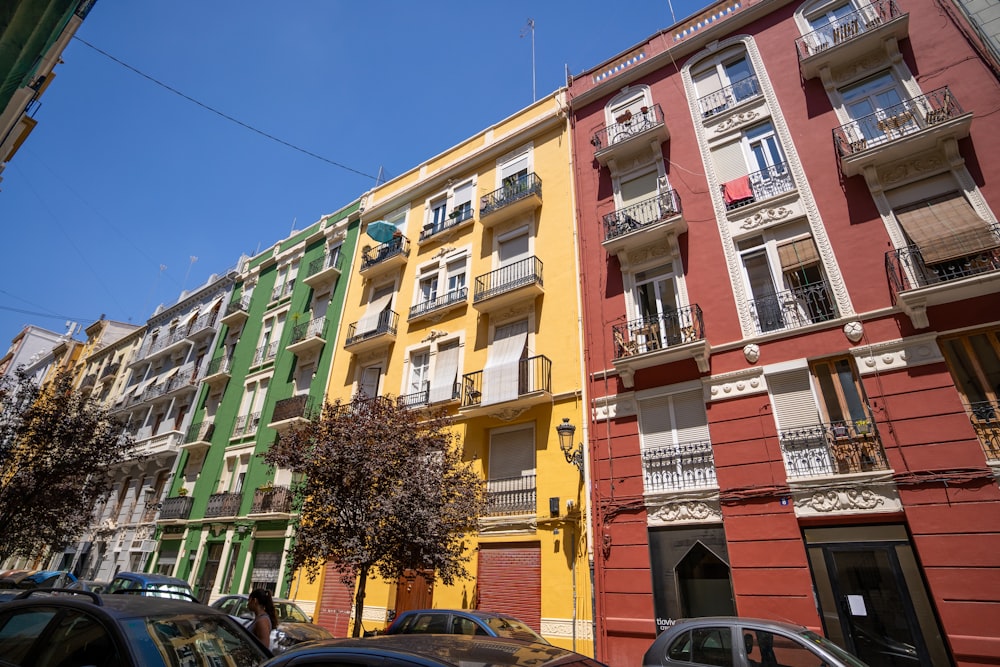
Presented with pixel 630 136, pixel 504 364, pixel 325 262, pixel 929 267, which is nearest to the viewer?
pixel 929 267

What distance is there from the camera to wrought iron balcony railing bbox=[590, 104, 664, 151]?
15.4 m

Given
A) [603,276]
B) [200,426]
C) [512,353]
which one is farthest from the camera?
[200,426]

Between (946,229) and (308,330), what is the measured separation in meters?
21.7

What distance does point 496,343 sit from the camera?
1634cm

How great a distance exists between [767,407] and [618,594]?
17.0ft

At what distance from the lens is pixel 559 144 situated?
18.0 meters

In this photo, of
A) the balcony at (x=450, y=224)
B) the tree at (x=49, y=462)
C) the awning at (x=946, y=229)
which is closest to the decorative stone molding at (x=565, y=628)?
the awning at (x=946, y=229)

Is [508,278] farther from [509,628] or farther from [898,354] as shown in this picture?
[509,628]

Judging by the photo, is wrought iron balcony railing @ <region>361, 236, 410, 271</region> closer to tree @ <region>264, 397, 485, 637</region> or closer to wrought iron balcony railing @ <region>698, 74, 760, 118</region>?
tree @ <region>264, 397, 485, 637</region>

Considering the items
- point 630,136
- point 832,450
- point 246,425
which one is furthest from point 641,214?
point 246,425

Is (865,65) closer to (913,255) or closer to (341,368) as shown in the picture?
(913,255)

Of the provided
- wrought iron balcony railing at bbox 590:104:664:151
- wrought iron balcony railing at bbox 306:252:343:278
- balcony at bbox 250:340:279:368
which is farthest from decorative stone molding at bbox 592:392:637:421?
balcony at bbox 250:340:279:368

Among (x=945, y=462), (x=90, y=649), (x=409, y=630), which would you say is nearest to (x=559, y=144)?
(x=945, y=462)

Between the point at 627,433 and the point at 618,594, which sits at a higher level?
the point at 627,433
